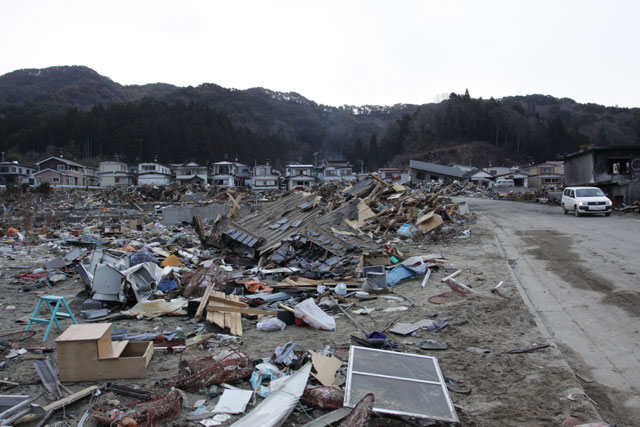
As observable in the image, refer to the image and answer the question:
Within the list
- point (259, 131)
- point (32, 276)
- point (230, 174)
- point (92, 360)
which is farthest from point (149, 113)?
point (92, 360)

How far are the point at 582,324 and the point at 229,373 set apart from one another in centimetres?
443

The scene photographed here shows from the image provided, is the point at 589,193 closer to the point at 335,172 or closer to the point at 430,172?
the point at 430,172

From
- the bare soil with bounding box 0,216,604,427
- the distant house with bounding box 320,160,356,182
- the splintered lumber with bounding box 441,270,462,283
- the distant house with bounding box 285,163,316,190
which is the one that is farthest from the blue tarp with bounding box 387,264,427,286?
the distant house with bounding box 320,160,356,182

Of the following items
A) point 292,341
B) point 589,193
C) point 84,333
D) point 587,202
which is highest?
point 589,193

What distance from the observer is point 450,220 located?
15492 mm

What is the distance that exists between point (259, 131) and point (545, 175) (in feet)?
219

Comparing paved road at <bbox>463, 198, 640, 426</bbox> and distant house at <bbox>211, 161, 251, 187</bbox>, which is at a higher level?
distant house at <bbox>211, 161, 251, 187</bbox>

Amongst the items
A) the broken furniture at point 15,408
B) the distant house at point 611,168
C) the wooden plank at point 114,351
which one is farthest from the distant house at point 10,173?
the distant house at point 611,168

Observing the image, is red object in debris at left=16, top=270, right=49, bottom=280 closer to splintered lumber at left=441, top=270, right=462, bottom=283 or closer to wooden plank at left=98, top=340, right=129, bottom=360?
wooden plank at left=98, top=340, right=129, bottom=360

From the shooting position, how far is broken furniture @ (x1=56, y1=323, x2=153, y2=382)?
3971mm

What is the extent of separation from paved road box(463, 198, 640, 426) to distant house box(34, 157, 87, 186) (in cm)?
6132

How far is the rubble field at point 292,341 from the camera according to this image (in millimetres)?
3340

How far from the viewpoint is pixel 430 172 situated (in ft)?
179

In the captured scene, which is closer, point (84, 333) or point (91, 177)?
point (84, 333)
